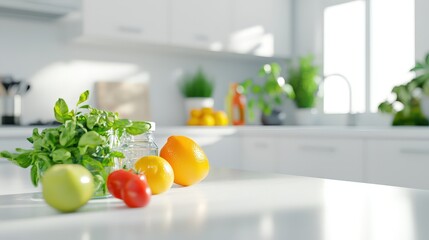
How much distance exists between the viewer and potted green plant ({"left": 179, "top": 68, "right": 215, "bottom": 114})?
4.05m

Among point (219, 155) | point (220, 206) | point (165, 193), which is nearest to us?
point (220, 206)

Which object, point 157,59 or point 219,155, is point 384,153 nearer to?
point 219,155

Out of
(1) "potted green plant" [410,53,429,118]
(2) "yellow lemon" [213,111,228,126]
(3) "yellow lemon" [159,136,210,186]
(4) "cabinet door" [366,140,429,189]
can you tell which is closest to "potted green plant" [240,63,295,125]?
(2) "yellow lemon" [213,111,228,126]

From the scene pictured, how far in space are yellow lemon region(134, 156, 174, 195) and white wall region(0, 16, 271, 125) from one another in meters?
2.71

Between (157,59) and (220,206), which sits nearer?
(220,206)

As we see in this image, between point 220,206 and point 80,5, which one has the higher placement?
point 80,5

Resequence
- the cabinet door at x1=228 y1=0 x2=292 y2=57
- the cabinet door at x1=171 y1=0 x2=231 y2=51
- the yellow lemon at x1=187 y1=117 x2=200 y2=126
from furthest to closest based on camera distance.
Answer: the cabinet door at x1=228 y1=0 x2=292 y2=57 < the yellow lemon at x1=187 y1=117 x2=200 y2=126 < the cabinet door at x1=171 y1=0 x2=231 y2=51

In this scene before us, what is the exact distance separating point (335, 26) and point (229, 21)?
935 millimetres

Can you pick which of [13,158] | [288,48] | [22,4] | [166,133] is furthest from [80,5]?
[13,158]

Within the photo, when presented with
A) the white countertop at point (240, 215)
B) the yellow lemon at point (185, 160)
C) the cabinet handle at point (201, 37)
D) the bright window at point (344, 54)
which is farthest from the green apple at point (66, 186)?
the bright window at point (344, 54)

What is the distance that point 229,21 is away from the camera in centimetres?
396

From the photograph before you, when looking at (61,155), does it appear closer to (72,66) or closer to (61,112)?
(61,112)

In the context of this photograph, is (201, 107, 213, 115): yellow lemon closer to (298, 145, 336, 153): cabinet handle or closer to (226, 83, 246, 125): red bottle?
(226, 83, 246, 125): red bottle

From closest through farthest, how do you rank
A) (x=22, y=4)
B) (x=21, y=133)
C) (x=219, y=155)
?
(x=21, y=133) → (x=22, y=4) → (x=219, y=155)
